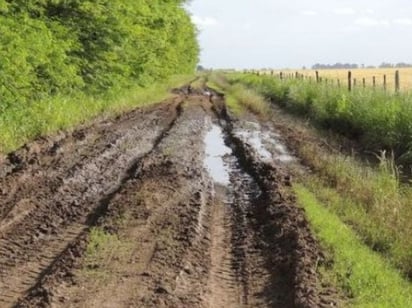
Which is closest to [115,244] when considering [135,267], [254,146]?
[135,267]

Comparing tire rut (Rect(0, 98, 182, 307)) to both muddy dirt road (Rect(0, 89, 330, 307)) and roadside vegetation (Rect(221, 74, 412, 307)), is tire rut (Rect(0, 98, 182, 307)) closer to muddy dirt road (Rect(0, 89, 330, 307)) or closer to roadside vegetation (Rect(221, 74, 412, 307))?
muddy dirt road (Rect(0, 89, 330, 307))

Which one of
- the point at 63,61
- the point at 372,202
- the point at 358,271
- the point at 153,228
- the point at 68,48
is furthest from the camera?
the point at 63,61

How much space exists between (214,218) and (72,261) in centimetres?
295

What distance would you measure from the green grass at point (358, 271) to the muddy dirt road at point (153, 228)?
25 centimetres

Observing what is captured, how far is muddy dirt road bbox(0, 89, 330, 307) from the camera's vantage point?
646 centimetres

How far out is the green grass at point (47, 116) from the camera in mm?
15643

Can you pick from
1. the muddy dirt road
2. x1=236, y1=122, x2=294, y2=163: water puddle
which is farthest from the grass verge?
the muddy dirt road

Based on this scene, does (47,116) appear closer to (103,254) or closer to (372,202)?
(372,202)

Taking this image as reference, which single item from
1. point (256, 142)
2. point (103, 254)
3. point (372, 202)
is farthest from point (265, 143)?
point (103, 254)

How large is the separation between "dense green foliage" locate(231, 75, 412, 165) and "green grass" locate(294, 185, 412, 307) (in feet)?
21.4

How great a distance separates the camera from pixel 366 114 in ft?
64.3

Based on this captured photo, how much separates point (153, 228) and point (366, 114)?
12.1 meters

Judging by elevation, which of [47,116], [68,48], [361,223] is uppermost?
[68,48]

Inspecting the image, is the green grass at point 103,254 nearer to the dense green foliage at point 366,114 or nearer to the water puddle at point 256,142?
the water puddle at point 256,142
